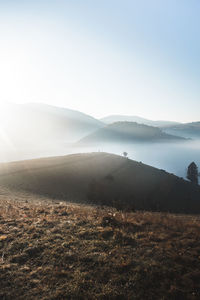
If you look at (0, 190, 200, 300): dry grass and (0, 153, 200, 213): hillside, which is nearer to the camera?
(0, 190, 200, 300): dry grass

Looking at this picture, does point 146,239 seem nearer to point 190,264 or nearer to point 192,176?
point 190,264

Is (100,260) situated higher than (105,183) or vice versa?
(100,260)

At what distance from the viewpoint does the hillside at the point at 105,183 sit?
37.5 m

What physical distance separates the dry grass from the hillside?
22.0 meters

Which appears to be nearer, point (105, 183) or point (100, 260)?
point (100, 260)

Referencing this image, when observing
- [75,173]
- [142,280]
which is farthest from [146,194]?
[142,280]

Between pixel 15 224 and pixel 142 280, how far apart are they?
9970 mm

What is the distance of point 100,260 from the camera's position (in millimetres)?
7504

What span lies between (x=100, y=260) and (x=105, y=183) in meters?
47.4

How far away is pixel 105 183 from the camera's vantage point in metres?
54.4

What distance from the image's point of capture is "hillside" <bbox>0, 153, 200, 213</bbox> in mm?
37469

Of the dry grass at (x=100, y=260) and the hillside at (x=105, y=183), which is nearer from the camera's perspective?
the dry grass at (x=100, y=260)

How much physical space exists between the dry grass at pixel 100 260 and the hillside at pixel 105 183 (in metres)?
22.0

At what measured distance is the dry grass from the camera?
5.94 metres
